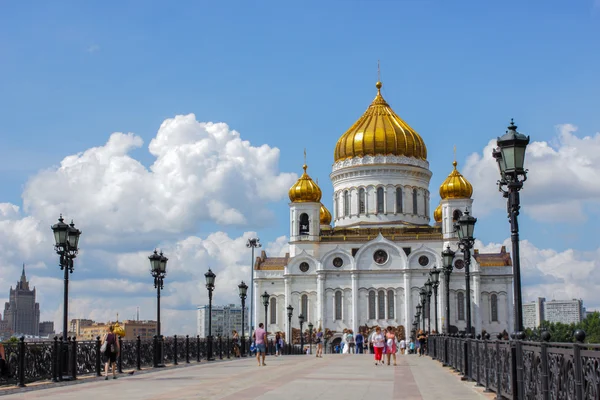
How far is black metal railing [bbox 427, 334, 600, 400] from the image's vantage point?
954 centimetres

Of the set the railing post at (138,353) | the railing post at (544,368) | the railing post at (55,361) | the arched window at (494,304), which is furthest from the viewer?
the arched window at (494,304)

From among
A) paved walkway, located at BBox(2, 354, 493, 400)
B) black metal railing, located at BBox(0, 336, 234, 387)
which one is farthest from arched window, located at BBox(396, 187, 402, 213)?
paved walkway, located at BBox(2, 354, 493, 400)

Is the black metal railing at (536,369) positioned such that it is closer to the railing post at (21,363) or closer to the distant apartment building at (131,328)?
the railing post at (21,363)

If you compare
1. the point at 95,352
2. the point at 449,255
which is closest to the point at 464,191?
the point at 449,255

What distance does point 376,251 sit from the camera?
76938mm

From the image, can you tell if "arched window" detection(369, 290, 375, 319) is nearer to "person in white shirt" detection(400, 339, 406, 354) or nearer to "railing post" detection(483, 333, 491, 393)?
"person in white shirt" detection(400, 339, 406, 354)

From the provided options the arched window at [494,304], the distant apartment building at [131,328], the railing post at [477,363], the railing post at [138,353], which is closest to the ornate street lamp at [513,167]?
the railing post at [477,363]

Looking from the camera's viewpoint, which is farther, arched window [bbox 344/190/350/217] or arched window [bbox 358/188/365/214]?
arched window [bbox 344/190/350/217]

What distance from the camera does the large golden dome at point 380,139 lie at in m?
80.8

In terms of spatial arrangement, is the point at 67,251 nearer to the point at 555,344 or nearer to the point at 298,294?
the point at 555,344

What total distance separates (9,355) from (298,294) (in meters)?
59.8

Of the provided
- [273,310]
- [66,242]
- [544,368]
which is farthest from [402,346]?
[544,368]

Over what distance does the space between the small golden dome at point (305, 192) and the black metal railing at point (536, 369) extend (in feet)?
193

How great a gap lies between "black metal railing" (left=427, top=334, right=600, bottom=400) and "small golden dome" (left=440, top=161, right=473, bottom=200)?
5770 centimetres
